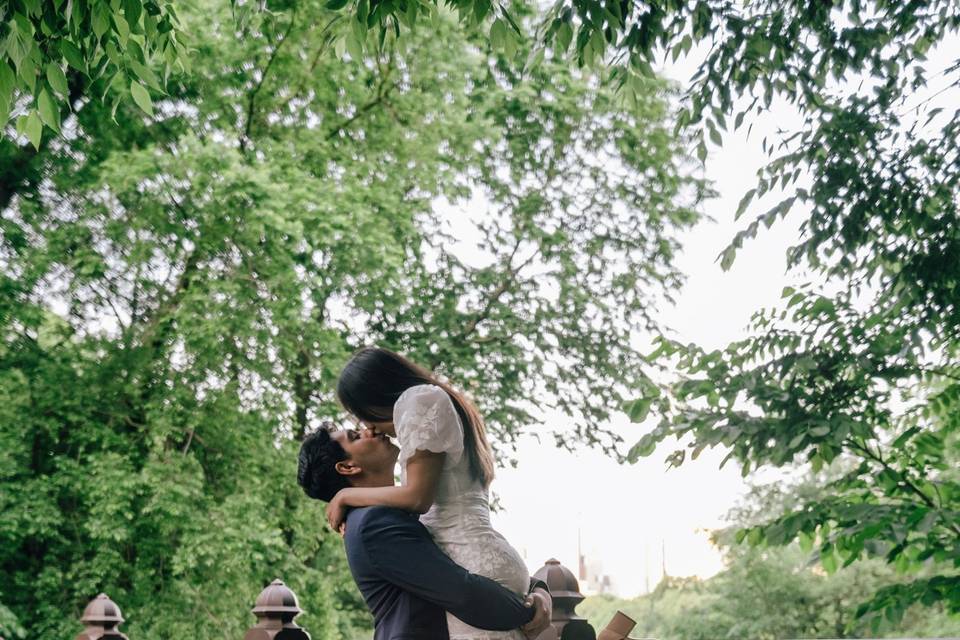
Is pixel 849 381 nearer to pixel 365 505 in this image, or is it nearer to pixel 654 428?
pixel 654 428

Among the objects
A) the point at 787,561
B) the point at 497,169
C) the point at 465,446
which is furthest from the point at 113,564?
the point at 787,561

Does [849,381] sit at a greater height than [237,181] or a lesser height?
lesser

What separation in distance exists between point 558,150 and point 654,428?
11632 millimetres

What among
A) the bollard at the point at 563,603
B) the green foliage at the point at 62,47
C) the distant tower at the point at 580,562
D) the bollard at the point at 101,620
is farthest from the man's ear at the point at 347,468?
the distant tower at the point at 580,562

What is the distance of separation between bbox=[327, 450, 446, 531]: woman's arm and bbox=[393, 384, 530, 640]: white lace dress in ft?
0.07

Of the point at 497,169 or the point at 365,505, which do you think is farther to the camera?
the point at 497,169

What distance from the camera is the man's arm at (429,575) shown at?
2.27 metres

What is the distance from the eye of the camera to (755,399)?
5.17 metres

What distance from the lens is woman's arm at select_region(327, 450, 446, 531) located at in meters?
2.31

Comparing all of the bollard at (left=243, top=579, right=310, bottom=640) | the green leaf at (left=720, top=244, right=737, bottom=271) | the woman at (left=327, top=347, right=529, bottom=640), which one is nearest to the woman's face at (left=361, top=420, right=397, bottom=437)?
the woman at (left=327, top=347, right=529, bottom=640)

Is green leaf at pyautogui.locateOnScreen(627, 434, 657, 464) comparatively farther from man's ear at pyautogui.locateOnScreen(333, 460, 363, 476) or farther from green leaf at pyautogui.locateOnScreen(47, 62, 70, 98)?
green leaf at pyautogui.locateOnScreen(47, 62, 70, 98)

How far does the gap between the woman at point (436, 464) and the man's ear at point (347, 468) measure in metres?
0.09

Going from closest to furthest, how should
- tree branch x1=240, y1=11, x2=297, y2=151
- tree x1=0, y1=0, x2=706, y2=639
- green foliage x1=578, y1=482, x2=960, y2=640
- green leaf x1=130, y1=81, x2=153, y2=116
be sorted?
green leaf x1=130, y1=81, x2=153, y2=116 < tree x1=0, y1=0, x2=706, y2=639 < tree branch x1=240, y1=11, x2=297, y2=151 < green foliage x1=578, y1=482, x2=960, y2=640

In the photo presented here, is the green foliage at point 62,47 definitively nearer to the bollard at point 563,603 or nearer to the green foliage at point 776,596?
the bollard at point 563,603
